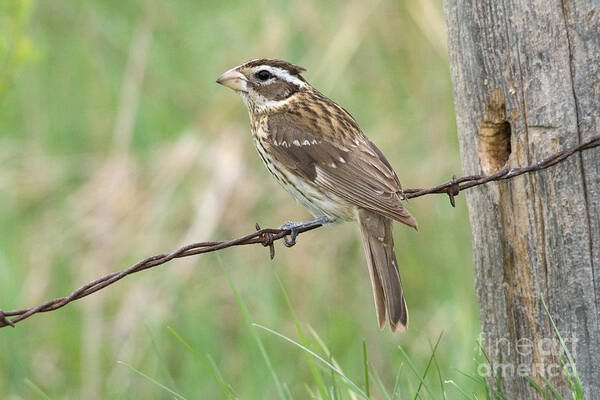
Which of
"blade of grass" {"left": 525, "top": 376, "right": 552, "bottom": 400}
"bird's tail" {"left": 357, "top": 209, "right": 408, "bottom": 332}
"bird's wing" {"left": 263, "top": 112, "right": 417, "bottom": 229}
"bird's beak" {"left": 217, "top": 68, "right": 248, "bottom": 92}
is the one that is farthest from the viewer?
"bird's beak" {"left": 217, "top": 68, "right": 248, "bottom": 92}

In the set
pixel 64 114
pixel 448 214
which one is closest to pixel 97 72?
pixel 64 114

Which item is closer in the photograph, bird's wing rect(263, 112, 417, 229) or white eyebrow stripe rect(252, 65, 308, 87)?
bird's wing rect(263, 112, 417, 229)

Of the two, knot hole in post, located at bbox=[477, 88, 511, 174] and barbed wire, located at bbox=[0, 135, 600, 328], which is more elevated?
knot hole in post, located at bbox=[477, 88, 511, 174]

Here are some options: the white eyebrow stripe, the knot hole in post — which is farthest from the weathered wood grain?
the white eyebrow stripe

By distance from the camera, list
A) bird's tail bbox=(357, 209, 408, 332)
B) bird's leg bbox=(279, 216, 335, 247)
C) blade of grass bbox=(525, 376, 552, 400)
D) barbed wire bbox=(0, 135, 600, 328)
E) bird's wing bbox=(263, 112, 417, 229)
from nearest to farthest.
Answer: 1. barbed wire bbox=(0, 135, 600, 328)
2. blade of grass bbox=(525, 376, 552, 400)
3. bird's tail bbox=(357, 209, 408, 332)
4. bird's leg bbox=(279, 216, 335, 247)
5. bird's wing bbox=(263, 112, 417, 229)

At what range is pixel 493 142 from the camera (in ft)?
11.0

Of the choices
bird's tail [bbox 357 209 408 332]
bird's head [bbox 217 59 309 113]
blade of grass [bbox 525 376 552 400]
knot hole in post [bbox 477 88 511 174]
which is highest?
bird's head [bbox 217 59 309 113]

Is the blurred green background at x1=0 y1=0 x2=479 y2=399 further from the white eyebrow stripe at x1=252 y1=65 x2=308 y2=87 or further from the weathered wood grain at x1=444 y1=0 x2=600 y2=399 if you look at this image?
the weathered wood grain at x1=444 y1=0 x2=600 y2=399

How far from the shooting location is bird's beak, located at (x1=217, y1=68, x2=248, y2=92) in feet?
15.6

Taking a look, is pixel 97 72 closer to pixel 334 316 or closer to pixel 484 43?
pixel 334 316

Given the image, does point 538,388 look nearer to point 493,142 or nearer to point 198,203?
point 493,142

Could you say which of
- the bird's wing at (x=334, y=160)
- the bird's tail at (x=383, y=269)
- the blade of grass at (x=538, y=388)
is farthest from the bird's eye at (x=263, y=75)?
the blade of grass at (x=538, y=388)

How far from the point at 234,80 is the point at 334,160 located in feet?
2.59

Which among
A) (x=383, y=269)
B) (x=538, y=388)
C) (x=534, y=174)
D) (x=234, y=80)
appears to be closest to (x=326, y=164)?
(x=383, y=269)
